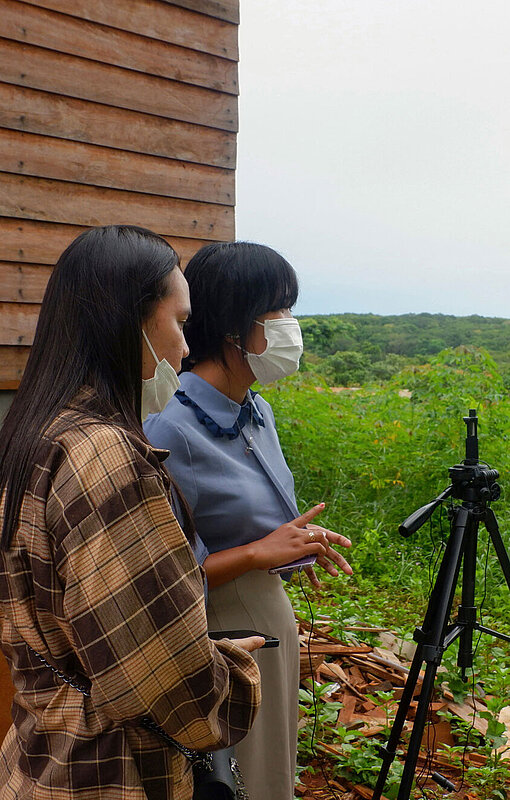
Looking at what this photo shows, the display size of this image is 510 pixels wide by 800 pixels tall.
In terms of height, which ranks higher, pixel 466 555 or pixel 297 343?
pixel 297 343

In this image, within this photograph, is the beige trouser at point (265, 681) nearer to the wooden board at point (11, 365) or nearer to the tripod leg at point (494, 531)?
the tripod leg at point (494, 531)

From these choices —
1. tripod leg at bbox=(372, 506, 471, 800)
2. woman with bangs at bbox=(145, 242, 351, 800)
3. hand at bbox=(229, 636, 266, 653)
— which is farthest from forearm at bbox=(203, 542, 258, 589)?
tripod leg at bbox=(372, 506, 471, 800)

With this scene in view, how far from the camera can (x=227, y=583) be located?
6.30 feet

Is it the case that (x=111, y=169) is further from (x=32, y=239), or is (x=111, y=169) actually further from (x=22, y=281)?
(x=22, y=281)

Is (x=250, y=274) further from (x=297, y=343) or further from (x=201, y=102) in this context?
(x=201, y=102)

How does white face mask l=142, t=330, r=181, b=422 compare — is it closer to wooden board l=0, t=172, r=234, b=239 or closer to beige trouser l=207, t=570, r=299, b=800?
beige trouser l=207, t=570, r=299, b=800

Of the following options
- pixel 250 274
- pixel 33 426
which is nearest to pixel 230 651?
pixel 33 426

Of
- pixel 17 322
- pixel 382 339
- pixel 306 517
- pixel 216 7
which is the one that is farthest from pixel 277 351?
pixel 382 339

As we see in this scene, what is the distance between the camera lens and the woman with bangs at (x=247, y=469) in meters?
1.89

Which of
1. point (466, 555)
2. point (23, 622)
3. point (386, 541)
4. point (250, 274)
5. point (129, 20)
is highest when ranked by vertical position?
point (129, 20)

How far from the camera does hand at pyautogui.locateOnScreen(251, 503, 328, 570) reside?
73.5 inches

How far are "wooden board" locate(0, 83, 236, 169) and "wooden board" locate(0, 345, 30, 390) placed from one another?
1.18 m

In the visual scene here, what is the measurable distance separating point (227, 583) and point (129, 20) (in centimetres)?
363

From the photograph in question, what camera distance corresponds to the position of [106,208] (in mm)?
4297
